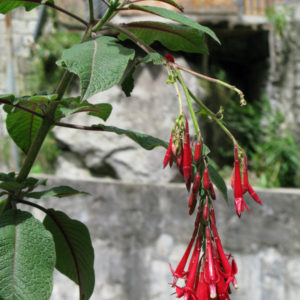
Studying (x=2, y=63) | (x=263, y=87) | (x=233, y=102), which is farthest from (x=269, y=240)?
(x=2, y=63)

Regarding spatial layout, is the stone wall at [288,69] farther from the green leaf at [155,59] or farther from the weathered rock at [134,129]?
the green leaf at [155,59]

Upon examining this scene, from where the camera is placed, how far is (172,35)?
62 centimetres

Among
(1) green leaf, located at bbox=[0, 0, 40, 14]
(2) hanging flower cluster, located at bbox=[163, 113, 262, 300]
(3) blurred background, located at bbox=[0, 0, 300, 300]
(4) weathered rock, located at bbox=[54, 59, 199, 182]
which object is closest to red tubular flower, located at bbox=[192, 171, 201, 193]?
(2) hanging flower cluster, located at bbox=[163, 113, 262, 300]

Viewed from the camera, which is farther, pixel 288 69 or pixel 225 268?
pixel 288 69

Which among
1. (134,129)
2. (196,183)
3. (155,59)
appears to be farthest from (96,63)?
(134,129)

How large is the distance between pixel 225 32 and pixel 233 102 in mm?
833

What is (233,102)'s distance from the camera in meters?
4.66

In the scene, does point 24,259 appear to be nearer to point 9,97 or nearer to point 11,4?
point 9,97

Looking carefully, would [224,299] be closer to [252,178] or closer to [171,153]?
[171,153]

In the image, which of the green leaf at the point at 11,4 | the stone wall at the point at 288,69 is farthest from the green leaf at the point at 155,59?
the stone wall at the point at 288,69

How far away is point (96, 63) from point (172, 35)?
207mm

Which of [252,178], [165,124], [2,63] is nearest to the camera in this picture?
[165,124]

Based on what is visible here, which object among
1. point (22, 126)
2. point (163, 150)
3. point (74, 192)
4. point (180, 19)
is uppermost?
point (180, 19)

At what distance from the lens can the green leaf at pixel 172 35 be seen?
60cm
